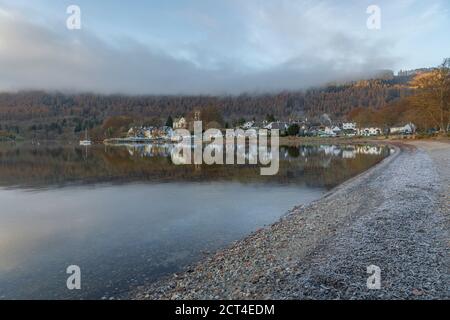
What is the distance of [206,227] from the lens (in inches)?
547

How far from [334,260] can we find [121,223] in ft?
31.2

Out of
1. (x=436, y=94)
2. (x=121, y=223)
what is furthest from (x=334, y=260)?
(x=436, y=94)

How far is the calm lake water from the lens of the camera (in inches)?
361

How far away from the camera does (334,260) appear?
8148 millimetres

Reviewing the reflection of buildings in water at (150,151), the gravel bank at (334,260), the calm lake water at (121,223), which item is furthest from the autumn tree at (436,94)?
the gravel bank at (334,260)

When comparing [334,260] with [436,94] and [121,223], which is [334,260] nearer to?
[121,223]

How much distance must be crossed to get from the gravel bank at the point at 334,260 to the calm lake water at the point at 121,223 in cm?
129

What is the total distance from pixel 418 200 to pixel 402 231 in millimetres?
5063

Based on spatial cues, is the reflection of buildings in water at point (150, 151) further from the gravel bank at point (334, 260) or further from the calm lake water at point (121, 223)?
the gravel bank at point (334, 260)

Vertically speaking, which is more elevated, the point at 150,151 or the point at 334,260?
the point at 150,151

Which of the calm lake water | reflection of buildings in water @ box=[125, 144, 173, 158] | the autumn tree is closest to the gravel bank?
the calm lake water

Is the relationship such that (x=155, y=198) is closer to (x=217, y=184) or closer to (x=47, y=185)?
(x=217, y=184)
